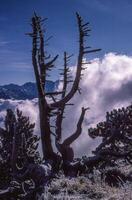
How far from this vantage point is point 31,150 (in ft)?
52.4

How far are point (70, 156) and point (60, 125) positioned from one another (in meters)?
3.27

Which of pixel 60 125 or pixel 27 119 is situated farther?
pixel 60 125

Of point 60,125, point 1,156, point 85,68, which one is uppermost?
point 85,68

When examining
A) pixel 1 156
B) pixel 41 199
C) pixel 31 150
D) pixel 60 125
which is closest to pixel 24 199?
pixel 41 199

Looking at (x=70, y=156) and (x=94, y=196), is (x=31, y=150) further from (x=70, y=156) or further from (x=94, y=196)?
(x=94, y=196)

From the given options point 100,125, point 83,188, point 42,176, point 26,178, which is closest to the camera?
point 83,188

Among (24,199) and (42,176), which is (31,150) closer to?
(42,176)

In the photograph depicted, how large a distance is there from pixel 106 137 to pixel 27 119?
3776mm

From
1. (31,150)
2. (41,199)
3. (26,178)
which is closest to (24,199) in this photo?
(41,199)

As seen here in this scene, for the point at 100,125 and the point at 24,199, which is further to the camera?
→ the point at 100,125

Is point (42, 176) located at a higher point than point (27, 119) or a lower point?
lower

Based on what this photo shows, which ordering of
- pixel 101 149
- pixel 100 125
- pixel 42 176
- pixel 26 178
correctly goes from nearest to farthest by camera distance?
pixel 42 176
pixel 26 178
pixel 101 149
pixel 100 125

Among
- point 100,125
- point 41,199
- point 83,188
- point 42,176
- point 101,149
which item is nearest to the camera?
point 41,199

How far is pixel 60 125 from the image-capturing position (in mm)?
19281
